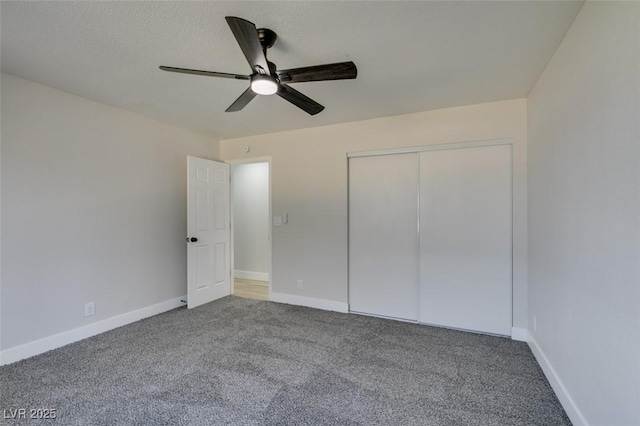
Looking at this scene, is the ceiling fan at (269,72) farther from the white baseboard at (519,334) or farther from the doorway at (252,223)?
the doorway at (252,223)

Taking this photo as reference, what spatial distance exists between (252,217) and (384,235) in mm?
2967

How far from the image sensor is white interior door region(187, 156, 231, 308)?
3863mm

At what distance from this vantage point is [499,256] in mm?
3035

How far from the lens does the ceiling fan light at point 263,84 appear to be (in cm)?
181

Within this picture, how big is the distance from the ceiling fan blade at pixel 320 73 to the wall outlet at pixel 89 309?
2932mm

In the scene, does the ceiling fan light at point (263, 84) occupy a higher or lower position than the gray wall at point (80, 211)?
higher

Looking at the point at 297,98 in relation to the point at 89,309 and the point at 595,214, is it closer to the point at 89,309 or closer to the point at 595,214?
the point at 595,214

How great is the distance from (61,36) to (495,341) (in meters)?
4.27

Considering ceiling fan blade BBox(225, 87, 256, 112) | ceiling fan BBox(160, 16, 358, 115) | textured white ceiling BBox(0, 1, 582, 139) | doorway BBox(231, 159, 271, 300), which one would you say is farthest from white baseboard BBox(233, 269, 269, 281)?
ceiling fan BBox(160, 16, 358, 115)

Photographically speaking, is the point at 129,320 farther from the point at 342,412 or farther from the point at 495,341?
the point at 495,341

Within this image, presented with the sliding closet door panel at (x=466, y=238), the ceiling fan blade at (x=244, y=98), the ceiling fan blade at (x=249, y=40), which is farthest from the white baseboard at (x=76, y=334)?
the sliding closet door panel at (x=466, y=238)

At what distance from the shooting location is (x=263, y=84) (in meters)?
1.84

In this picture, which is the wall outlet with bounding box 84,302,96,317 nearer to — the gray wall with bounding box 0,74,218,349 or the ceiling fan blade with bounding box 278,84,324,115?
the gray wall with bounding box 0,74,218,349

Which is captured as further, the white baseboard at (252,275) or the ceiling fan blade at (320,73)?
the white baseboard at (252,275)
